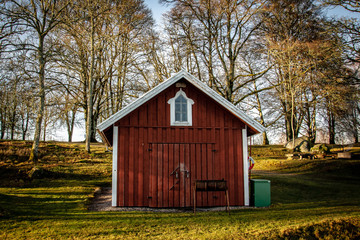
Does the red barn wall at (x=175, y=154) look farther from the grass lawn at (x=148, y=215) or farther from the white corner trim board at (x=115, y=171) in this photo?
the grass lawn at (x=148, y=215)

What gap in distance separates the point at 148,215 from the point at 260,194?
4507 mm

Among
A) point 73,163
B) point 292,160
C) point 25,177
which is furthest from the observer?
point 292,160

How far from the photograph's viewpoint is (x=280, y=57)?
938 inches

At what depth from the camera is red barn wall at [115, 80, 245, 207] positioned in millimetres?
10359

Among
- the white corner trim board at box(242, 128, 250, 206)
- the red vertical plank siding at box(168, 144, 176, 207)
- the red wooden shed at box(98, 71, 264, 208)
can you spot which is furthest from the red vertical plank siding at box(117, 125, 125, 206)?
the white corner trim board at box(242, 128, 250, 206)

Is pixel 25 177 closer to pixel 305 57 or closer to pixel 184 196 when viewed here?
pixel 184 196

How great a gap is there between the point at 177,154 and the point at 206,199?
203 centimetres

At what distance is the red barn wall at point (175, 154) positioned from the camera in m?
10.4

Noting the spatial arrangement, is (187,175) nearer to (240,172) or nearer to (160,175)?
(160,175)

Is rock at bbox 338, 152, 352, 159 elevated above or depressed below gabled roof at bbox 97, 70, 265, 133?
below

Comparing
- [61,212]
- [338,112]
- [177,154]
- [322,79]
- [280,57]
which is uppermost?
[280,57]

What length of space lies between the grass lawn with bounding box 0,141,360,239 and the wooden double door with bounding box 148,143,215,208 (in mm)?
1341

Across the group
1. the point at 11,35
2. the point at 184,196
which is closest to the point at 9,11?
the point at 11,35

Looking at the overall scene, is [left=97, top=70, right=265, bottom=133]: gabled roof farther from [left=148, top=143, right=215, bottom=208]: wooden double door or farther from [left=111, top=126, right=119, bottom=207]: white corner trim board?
[left=148, top=143, right=215, bottom=208]: wooden double door
